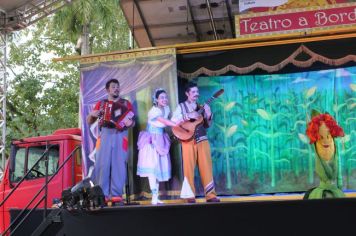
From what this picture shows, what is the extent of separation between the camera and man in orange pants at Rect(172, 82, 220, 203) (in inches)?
269

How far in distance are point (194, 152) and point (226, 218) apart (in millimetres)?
1810

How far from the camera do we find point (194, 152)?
694cm

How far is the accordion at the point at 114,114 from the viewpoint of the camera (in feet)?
22.7

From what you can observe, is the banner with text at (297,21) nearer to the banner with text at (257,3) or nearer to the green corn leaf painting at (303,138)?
the banner with text at (257,3)

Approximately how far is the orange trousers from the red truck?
6.99 ft

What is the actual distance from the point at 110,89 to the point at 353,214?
3971 mm

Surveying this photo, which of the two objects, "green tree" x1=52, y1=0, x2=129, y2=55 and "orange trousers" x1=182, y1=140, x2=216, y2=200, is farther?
"green tree" x1=52, y1=0, x2=129, y2=55

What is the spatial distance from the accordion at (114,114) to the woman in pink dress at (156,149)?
34 cm

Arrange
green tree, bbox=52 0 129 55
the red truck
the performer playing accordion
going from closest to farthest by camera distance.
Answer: the performer playing accordion < the red truck < green tree, bbox=52 0 129 55

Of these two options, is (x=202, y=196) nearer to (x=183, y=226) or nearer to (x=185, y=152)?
(x=185, y=152)

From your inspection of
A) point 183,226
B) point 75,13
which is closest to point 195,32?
point 183,226

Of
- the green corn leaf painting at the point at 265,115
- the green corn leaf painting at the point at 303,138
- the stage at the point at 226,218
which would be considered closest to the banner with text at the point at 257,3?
the green corn leaf painting at the point at 265,115

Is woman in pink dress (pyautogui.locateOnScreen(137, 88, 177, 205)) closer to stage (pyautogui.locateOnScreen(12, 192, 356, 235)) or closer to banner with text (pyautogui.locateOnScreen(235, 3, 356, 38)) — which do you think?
stage (pyautogui.locateOnScreen(12, 192, 356, 235))

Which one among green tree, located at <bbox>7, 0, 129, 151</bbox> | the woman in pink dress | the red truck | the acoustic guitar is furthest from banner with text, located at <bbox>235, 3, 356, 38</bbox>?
green tree, located at <bbox>7, 0, 129, 151</bbox>
